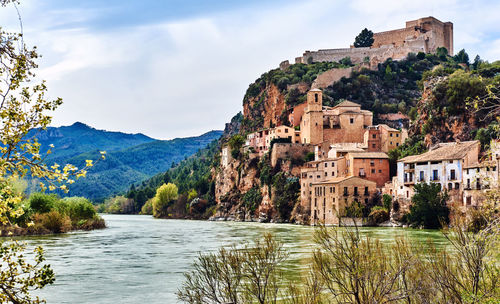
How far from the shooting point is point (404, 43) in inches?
5143

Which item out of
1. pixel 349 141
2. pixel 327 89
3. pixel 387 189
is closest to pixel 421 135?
pixel 387 189

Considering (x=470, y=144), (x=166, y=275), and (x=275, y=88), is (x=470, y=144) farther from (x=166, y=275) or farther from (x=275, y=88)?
(x=275, y=88)

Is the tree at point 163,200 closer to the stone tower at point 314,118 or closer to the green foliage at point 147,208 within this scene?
the green foliage at point 147,208

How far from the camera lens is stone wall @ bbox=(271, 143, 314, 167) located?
299 ft

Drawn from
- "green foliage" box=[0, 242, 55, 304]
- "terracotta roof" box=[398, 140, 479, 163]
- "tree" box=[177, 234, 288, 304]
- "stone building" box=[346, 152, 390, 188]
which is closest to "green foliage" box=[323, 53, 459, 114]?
"stone building" box=[346, 152, 390, 188]

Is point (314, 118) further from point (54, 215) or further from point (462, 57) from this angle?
point (462, 57)

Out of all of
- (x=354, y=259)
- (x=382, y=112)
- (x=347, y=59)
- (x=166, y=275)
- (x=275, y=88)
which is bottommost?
(x=166, y=275)

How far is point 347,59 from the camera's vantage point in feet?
432

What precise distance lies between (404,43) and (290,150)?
56.0 meters

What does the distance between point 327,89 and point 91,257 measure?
83022mm

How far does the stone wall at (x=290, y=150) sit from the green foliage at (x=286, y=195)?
13.9 ft

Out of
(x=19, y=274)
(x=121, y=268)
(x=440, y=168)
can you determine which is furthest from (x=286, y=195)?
(x=19, y=274)

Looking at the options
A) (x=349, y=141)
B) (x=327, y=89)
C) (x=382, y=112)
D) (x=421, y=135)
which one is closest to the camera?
(x=421, y=135)

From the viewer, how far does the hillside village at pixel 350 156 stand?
2285 inches
